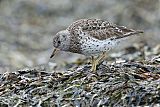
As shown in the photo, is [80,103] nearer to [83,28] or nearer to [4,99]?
[4,99]

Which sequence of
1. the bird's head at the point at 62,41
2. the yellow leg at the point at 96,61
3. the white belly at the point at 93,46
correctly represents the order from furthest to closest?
the bird's head at the point at 62,41 → the white belly at the point at 93,46 → the yellow leg at the point at 96,61

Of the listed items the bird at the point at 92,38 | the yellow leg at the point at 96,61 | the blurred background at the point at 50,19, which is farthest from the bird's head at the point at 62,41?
the blurred background at the point at 50,19

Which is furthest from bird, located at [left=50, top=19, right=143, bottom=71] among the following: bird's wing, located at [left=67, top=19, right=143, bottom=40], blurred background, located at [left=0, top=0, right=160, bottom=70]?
blurred background, located at [left=0, top=0, right=160, bottom=70]

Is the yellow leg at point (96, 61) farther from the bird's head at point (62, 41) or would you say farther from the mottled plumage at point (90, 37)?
the bird's head at point (62, 41)

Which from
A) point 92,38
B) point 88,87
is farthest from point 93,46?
point 88,87

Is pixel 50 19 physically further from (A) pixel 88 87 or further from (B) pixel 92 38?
(A) pixel 88 87

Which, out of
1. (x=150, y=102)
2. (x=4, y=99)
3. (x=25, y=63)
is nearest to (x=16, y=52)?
(x=25, y=63)

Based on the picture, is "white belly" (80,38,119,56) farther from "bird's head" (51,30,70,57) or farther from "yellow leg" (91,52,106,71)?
"bird's head" (51,30,70,57)
